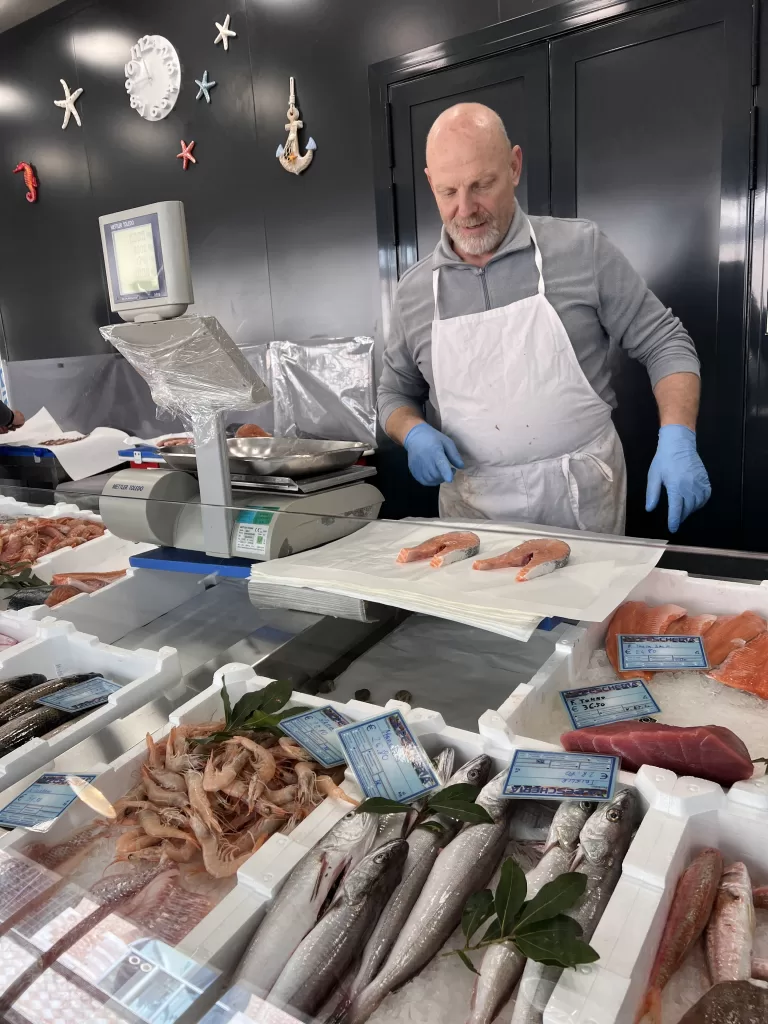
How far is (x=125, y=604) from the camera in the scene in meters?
1.81

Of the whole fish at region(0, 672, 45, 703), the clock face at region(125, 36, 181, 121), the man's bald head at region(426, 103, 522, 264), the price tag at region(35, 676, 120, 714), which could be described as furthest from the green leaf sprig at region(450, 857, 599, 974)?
the clock face at region(125, 36, 181, 121)

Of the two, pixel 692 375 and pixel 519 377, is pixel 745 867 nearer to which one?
pixel 692 375

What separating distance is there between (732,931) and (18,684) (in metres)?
1.27

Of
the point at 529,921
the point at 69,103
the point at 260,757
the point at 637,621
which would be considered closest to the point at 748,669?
the point at 637,621

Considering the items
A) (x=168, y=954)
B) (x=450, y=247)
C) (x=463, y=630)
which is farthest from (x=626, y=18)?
(x=168, y=954)

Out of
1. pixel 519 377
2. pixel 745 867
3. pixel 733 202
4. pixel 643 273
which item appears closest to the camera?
pixel 745 867

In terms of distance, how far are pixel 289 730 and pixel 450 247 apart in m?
1.91

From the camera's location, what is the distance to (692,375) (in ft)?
7.43

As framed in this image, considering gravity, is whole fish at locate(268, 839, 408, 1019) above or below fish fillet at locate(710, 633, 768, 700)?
below

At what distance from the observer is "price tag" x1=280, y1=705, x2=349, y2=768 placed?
3.72 ft

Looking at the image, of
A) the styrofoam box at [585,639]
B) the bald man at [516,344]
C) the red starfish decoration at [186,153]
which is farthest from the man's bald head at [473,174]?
the red starfish decoration at [186,153]

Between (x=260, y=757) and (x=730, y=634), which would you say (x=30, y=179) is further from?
(x=730, y=634)

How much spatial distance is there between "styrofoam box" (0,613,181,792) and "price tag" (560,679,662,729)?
74 centimetres

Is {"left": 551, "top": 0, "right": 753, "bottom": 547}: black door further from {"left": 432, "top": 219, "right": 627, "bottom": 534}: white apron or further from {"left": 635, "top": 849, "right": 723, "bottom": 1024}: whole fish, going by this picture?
{"left": 635, "top": 849, "right": 723, "bottom": 1024}: whole fish
